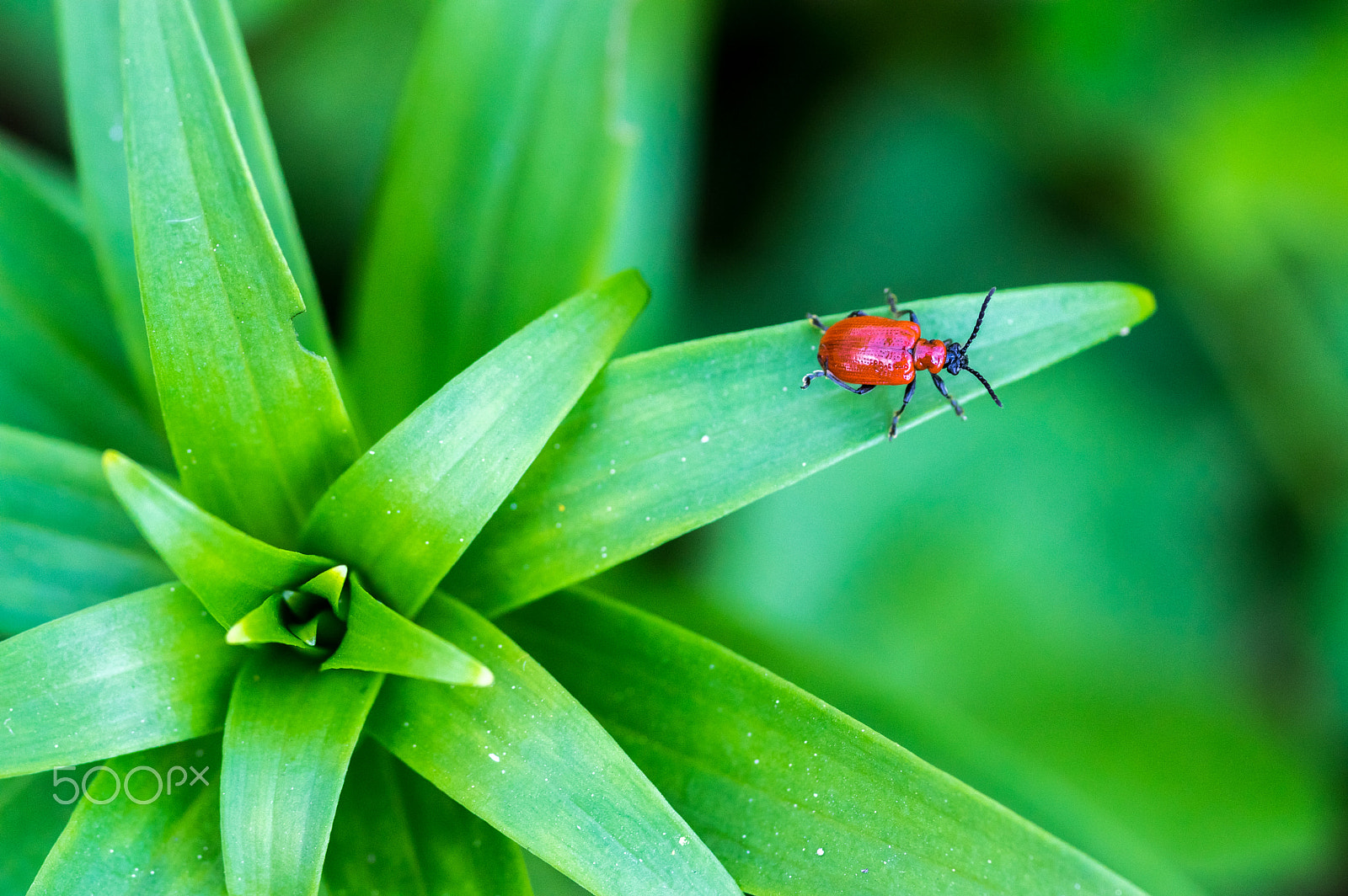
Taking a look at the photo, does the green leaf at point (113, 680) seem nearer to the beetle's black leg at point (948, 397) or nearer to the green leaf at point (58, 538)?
the green leaf at point (58, 538)

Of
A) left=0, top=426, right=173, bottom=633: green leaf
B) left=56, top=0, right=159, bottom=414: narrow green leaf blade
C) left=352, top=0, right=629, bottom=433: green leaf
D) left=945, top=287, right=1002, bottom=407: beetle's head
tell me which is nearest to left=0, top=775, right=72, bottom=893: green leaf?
left=0, top=426, right=173, bottom=633: green leaf

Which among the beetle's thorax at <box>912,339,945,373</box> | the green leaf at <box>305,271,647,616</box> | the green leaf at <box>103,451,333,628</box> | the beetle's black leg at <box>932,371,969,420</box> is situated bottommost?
the green leaf at <box>103,451,333,628</box>

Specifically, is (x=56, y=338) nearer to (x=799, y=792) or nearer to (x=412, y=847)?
(x=412, y=847)

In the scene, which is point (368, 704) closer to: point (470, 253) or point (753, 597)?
point (470, 253)

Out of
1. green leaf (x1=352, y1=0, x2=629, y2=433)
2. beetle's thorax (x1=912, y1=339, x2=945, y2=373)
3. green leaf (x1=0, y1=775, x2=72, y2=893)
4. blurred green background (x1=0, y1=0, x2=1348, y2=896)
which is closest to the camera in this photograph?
green leaf (x1=0, y1=775, x2=72, y2=893)

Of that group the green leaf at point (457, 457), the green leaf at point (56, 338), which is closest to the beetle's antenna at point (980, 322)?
the green leaf at point (457, 457)
